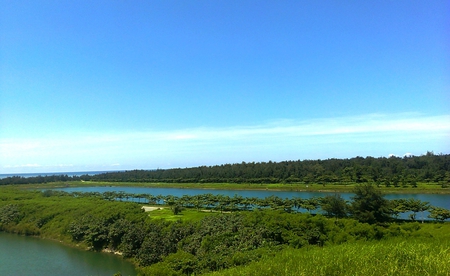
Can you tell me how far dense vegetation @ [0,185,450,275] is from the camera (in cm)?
1603

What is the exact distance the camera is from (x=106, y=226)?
3161 cm

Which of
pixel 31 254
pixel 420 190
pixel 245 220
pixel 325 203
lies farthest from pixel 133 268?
pixel 420 190

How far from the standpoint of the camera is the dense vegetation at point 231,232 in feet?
52.6

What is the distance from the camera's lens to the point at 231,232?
24547 mm

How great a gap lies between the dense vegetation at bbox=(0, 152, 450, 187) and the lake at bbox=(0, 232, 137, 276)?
200 feet

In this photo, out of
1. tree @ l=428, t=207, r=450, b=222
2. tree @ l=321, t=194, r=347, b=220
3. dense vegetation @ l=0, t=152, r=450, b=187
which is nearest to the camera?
tree @ l=428, t=207, r=450, b=222

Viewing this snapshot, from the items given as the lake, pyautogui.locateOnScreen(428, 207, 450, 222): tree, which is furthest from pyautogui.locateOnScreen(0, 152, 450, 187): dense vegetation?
the lake

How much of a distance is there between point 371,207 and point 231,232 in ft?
58.0

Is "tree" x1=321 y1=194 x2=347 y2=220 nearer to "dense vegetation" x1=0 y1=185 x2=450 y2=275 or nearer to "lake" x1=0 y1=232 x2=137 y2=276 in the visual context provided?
"dense vegetation" x1=0 y1=185 x2=450 y2=275

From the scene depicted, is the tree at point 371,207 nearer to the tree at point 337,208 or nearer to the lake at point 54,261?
the tree at point 337,208

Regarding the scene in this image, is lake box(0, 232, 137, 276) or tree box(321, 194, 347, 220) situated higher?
tree box(321, 194, 347, 220)

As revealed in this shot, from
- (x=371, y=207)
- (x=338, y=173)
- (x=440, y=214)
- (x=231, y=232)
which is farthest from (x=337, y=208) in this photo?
(x=338, y=173)

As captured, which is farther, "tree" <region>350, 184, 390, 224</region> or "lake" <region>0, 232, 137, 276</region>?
"tree" <region>350, 184, 390, 224</region>

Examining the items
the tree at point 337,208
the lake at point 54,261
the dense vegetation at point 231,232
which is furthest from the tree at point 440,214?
the lake at point 54,261
